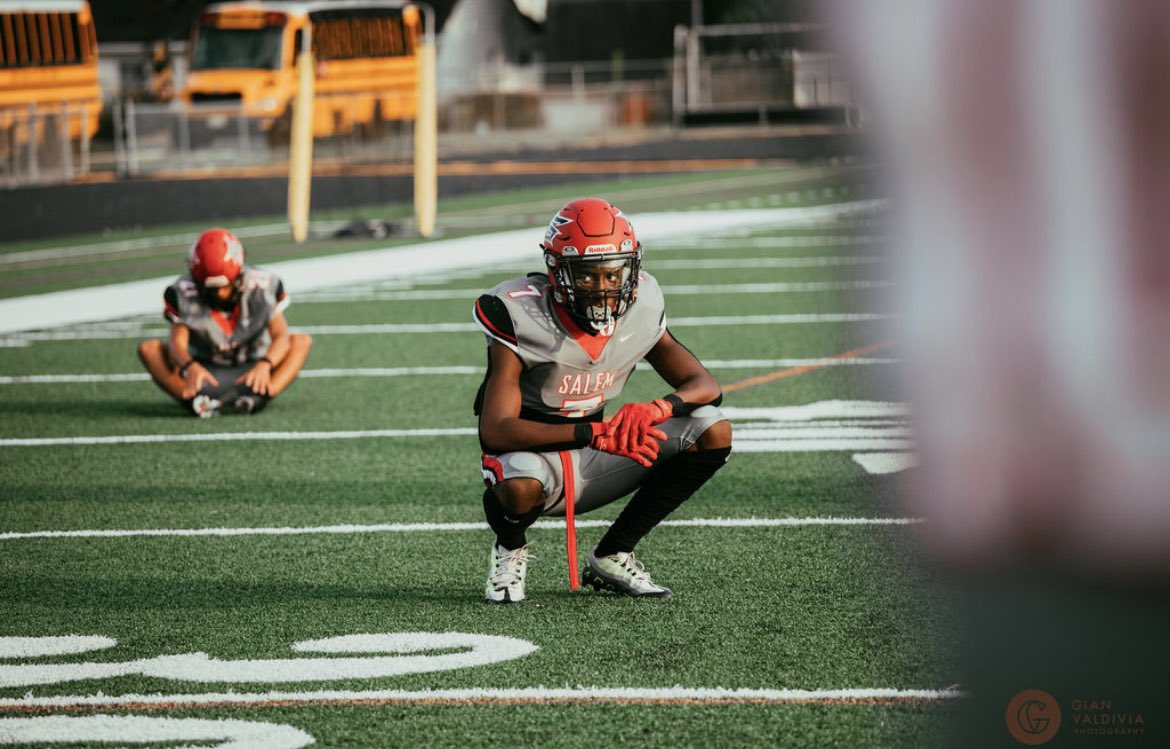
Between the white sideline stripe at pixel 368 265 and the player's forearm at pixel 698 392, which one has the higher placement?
the player's forearm at pixel 698 392

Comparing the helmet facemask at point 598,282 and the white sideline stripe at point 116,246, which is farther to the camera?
the white sideline stripe at point 116,246

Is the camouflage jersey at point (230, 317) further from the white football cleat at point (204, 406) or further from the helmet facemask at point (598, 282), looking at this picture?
the helmet facemask at point (598, 282)

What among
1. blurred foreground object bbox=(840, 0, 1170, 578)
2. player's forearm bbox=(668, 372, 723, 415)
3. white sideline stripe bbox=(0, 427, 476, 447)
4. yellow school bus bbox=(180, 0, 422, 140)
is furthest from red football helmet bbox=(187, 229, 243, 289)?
yellow school bus bbox=(180, 0, 422, 140)

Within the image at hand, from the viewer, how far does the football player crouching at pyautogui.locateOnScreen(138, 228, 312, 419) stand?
26.8ft

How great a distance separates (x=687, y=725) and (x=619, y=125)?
38.9 meters

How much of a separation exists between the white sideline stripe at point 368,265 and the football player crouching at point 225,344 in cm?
431

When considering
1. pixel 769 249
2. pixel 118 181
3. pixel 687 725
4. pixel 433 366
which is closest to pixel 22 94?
pixel 118 181

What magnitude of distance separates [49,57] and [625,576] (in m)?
26.9

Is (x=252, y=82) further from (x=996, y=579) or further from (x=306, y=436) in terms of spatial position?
(x=996, y=579)

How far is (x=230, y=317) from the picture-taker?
8305 millimetres

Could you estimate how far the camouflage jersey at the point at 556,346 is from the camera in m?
4.49

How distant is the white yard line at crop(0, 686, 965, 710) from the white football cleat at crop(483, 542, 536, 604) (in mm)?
801

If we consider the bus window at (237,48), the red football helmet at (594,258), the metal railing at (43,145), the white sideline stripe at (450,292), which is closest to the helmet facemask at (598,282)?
the red football helmet at (594,258)

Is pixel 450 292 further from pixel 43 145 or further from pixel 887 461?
pixel 887 461
